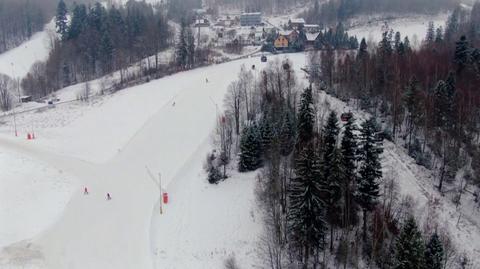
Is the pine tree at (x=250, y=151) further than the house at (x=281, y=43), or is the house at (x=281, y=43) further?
the house at (x=281, y=43)

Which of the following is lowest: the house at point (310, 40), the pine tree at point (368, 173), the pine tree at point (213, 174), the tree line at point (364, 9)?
the pine tree at point (213, 174)

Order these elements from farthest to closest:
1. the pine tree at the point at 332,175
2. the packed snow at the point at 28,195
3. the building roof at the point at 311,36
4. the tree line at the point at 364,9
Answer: the tree line at the point at 364,9
the building roof at the point at 311,36
the packed snow at the point at 28,195
the pine tree at the point at 332,175

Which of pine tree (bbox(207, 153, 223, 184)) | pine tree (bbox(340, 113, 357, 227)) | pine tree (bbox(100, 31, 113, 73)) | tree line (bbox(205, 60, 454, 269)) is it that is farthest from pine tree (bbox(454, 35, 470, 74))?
pine tree (bbox(100, 31, 113, 73))

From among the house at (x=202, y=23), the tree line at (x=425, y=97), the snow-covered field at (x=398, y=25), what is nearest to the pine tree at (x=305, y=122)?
the tree line at (x=425, y=97)

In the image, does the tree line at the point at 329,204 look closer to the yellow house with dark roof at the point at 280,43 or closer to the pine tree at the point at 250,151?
the pine tree at the point at 250,151

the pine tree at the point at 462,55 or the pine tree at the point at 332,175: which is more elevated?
the pine tree at the point at 462,55

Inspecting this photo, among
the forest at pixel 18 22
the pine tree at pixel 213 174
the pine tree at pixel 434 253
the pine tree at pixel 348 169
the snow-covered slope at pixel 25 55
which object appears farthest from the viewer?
the forest at pixel 18 22

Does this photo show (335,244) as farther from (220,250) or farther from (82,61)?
(82,61)
